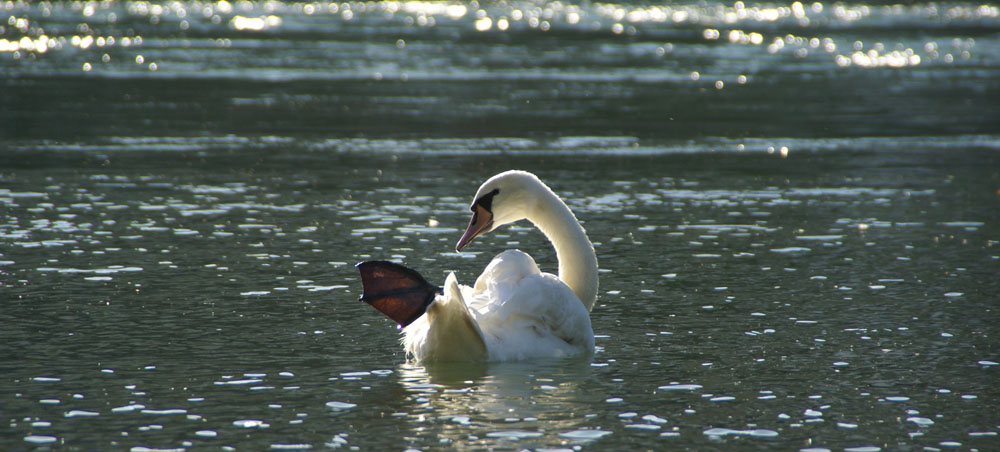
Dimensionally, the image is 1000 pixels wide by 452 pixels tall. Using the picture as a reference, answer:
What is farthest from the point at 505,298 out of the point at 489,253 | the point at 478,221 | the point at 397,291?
the point at 489,253

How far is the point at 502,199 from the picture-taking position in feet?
36.5

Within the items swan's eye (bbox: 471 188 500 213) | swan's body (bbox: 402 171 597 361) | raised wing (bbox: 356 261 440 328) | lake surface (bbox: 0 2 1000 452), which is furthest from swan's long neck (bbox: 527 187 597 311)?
raised wing (bbox: 356 261 440 328)

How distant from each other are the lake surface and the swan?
0.21m

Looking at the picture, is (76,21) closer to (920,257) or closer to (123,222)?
(123,222)

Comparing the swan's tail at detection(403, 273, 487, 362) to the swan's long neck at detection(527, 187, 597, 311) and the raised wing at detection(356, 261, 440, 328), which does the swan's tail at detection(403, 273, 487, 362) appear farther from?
the swan's long neck at detection(527, 187, 597, 311)

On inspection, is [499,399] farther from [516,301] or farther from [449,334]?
[516,301]

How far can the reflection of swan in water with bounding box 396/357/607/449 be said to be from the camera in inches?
324

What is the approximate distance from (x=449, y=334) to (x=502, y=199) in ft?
5.74

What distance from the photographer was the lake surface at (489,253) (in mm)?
8656

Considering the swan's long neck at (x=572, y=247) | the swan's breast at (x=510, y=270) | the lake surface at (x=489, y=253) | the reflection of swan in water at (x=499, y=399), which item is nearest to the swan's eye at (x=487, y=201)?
the swan's long neck at (x=572, y=247)

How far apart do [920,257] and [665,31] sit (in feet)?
174

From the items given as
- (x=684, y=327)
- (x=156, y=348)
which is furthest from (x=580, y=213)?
(x=156, y=348)

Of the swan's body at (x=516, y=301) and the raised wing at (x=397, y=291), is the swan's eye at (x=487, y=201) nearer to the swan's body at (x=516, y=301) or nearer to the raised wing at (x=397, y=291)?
the swan's body at (x=516, y=301)

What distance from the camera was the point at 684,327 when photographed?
11.6 meters
